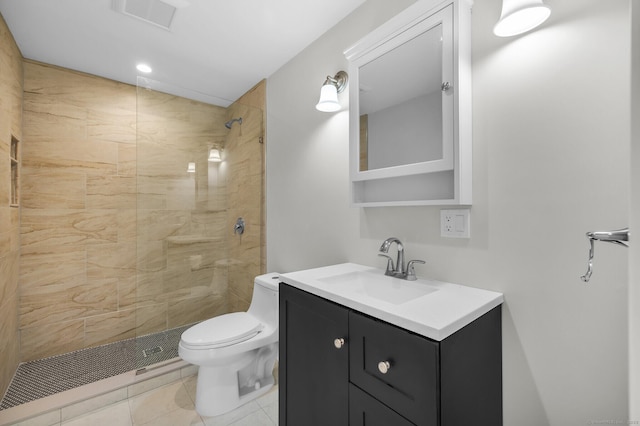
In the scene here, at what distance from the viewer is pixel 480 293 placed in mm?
1091

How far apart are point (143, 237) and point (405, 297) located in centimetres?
183

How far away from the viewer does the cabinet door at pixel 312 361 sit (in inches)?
41.1

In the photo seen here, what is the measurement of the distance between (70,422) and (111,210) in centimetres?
147

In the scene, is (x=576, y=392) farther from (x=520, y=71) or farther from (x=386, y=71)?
(x=386, y=71)

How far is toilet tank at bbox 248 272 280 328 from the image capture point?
6.21 ft

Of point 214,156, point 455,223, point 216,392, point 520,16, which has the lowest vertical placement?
point 216,392

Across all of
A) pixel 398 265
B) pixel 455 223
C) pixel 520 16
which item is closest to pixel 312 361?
pixel 398 265

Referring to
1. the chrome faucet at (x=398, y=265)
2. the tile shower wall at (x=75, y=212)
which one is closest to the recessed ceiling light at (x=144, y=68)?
the tile shower wall at (x=75, y=212)

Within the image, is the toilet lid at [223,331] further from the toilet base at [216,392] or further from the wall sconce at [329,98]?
the wall sconce at [329,98]

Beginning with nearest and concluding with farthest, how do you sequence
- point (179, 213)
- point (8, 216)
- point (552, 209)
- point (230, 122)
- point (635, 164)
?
point (635, 164), point (552, 209), point (8, 216), point (179, 213), point (230, 122)

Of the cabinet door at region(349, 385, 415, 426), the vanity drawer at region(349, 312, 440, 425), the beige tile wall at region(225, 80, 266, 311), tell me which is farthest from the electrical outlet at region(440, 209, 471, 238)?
the beige tile wall at region(225, 80, 266, 311)

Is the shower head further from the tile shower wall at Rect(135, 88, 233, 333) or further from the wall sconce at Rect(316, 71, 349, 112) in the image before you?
the wall sconce at Rect(316, 71, 349, 112)

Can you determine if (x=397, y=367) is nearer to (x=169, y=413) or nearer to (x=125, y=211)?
(x=169, y=413)

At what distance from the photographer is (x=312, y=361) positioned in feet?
3.85
